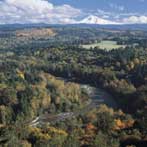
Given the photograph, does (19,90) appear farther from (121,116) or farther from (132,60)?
(132,60)

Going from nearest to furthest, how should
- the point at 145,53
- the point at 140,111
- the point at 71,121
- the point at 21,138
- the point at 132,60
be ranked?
the point at 21,138, the point at 71,121, the point at 140,111, the point at 132,60, the point at 145,53

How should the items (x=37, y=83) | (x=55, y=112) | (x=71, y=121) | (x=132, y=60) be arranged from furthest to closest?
(x=132, y=60), (x=37, y=83), (x=55, y=112), (x=71, y=121)

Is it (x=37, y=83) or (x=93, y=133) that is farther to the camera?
(x=37, y=83)

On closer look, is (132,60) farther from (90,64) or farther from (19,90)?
(19,90)

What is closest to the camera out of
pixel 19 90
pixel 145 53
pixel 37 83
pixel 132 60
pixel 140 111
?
pixel 140 111

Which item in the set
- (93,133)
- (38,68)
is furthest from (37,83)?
(93,133)

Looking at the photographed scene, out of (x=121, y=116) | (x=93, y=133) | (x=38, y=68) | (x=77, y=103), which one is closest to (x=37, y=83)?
(x=77, y=103)
